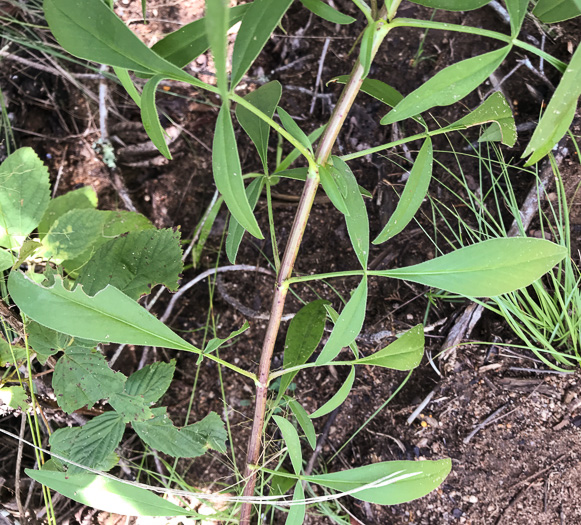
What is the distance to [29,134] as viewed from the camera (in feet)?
4.58

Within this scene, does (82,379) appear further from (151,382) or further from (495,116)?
(495,116)

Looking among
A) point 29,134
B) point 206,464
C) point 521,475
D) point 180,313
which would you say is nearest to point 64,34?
point 180,313

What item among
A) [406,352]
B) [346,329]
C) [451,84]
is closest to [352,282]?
[406,352]

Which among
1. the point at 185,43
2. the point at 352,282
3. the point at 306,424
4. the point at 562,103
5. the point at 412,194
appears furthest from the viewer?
the point at 352,282

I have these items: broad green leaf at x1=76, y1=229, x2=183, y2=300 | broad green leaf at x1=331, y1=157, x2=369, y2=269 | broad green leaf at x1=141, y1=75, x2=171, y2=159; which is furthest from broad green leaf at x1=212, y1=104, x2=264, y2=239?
broad green leaf at x1=76, y1=229, x2=183, y2=300

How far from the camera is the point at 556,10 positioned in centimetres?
69

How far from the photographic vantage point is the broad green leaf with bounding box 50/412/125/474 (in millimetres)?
886

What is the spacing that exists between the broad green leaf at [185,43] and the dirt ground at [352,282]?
489 millimetres

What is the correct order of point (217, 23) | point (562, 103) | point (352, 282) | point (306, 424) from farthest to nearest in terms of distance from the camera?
1. point (352, 282)
2. point (306, 424)
3. point (562, 103)
4. point (217, 23)

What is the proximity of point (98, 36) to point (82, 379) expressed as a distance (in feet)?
1.97

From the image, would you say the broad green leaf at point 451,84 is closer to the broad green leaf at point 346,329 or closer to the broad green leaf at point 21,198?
the broad green leaf at point 346,329

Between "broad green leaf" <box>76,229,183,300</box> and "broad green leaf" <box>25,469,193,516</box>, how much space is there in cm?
35

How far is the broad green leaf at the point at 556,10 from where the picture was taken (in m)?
0.68

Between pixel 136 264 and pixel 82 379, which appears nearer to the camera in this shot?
pixel 82 379
